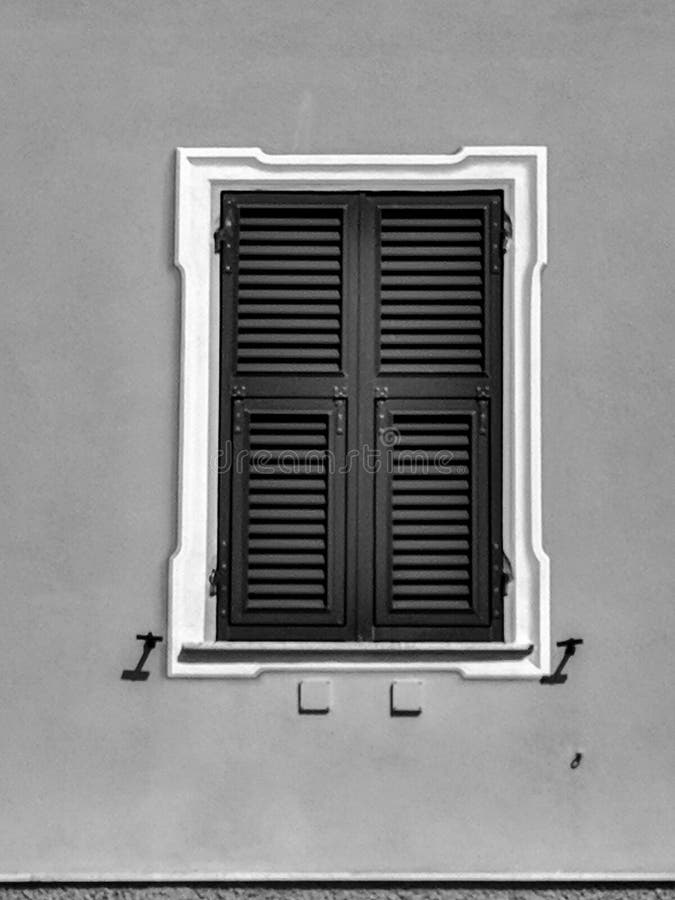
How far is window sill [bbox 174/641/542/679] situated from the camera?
599 centimetres

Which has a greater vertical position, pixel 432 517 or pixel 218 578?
pixel 432 517

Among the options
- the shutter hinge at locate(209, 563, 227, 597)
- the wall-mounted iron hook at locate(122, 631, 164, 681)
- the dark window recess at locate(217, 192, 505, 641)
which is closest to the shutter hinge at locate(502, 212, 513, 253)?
the dark window recess at locate(217, 192, 505, 641)

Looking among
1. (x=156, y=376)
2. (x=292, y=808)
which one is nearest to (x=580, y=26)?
(x=156, y=376)

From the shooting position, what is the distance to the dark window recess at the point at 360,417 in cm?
613

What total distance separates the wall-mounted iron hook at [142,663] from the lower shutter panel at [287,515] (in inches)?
13.0

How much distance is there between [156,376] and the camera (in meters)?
6.12

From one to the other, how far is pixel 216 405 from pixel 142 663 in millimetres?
1072

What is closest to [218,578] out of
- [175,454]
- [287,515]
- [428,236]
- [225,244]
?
[287,515]

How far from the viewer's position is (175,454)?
610 cm

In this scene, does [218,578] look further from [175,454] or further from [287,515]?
[175,454]

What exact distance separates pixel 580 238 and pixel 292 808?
8.30 ft

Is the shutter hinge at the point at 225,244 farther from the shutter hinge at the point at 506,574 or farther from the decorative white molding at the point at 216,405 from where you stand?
the shutter hinge at the point at 506,574

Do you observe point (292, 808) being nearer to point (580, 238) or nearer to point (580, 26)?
point (580, 238)

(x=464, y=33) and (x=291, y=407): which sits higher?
(x=464, y=33)
